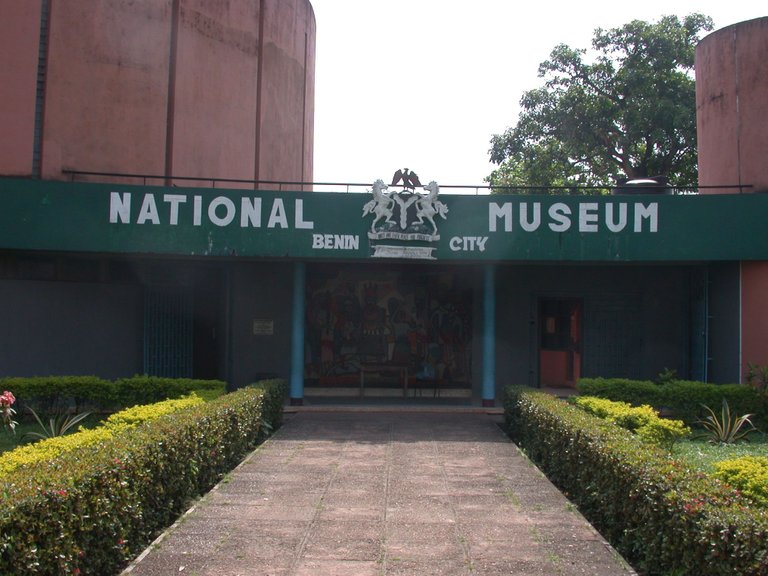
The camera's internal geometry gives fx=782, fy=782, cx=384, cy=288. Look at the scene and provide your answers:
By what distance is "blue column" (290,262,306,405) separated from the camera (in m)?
16.0

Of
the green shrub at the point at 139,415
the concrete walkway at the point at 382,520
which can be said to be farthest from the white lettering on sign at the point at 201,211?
the concrete walkway at the point at 382,520

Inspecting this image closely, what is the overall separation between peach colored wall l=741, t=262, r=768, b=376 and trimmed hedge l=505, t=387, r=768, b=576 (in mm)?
6201

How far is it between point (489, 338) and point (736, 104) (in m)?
6.99

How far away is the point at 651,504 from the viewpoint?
634cm

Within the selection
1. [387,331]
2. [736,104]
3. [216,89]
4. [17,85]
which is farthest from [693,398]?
[17,85]

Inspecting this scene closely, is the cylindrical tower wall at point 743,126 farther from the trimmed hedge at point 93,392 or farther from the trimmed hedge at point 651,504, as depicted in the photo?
the trimmed hedge at point 93,392

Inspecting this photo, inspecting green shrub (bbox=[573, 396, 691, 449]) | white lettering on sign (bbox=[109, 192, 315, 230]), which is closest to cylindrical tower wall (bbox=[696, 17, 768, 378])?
green shrub (bbox=[573, 396, 691, 449])

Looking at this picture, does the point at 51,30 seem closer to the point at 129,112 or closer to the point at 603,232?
the point at 129,112

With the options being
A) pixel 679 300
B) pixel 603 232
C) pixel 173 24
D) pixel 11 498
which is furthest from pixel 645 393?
pixel 173 24

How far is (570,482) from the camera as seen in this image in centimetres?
899

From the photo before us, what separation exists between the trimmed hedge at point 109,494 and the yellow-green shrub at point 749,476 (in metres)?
5.32

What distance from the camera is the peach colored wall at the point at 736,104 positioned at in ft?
51.4

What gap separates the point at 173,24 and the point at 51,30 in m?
2.87

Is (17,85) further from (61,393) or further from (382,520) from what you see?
(382,520)
